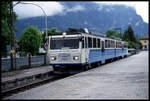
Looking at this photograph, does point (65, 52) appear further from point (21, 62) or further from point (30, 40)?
point (30, 40)

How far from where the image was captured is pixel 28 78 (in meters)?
16.4

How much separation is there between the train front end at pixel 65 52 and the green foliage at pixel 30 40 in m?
34.5

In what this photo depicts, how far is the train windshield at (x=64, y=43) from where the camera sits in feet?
58.0

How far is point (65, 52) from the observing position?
17.7m

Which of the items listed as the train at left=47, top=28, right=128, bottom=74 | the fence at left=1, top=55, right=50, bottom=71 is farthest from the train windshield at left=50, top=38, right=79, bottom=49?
the fence at left=1, top=55, right=50, bottom=71

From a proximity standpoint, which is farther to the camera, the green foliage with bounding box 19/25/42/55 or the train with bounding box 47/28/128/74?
the green foliage with bounding box 19/25/42/55

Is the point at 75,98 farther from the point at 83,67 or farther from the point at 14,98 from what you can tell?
the point at 83,67

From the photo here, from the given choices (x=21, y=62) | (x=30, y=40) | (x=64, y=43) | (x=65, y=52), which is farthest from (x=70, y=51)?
(x=30, y=40)

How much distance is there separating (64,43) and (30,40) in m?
36.5

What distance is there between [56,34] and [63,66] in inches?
98.9

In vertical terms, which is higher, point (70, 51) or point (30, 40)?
point (30, 40)

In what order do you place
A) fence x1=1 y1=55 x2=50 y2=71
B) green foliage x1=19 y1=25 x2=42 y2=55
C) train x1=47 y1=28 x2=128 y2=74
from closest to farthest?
train x1=47 y1=28 x2=128 y2=74
fence x1=1 y1=55 x2=50 y2=71
green foliage x1=19 y1=25 x2=42 y2=55

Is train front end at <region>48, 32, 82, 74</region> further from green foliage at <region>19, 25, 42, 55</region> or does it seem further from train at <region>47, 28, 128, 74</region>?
green foliage at <region>19, 25, 42, 55</region>

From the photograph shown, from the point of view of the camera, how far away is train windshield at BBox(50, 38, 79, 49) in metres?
17.7
